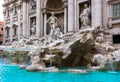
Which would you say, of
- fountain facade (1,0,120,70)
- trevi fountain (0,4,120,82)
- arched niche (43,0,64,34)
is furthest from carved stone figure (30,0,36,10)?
trevi fountain (0,4,120,82)

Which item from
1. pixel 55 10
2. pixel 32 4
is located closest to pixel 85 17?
pixel 55 10

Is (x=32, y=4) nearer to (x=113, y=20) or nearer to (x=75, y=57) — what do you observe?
(x=113, y=20)

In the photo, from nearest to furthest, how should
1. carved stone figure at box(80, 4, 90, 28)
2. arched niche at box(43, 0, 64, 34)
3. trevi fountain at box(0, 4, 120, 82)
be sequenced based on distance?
trevi fountain at box(0, 4, 120, 82) → carved stone figure at box(80, 4, 90, 28) → arched niche at box(43, 0, 64, 34)

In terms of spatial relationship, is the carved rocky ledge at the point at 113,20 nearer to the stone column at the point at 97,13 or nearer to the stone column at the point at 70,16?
the stone column at the point at 97,13

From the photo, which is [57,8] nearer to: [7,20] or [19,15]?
[19,15]

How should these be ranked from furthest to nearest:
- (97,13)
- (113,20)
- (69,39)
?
1. (97,13)
2. (113,20)
3. (69,39)

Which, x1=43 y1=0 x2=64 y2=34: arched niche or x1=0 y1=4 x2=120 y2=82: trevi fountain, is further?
x1=43 y1=0 x2=64 y2=34: arched niche

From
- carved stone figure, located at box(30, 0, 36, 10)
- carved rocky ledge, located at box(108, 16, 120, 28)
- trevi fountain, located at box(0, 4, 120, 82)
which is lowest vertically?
trevi fountain, located at box(0, 4, 120, 82)

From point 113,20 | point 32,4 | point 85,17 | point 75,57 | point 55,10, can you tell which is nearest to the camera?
point 75,57

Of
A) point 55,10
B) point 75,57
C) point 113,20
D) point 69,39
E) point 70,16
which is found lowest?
point 75,57

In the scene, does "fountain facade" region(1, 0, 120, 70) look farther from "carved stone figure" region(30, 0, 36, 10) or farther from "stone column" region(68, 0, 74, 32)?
"carved stone figure" region(30, 0, 36, 10)

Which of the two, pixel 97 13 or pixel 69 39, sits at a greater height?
pixel 97 13

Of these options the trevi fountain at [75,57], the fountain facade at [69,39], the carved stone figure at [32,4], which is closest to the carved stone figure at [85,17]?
the fountain facade at [69,39]

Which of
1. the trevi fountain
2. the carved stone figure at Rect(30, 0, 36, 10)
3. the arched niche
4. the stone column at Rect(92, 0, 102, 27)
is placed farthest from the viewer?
the carved stone figure at Rect(30, 0, 36, 10)
